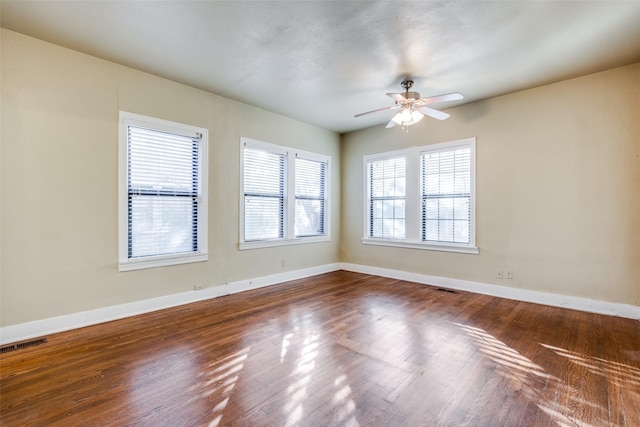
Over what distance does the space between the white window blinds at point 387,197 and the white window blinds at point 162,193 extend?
3324mm

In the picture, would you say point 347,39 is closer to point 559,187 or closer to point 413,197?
point 413,197

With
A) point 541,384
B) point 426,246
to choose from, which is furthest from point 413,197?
point 541,384

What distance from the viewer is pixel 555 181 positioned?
392cm

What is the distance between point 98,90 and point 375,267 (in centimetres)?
503

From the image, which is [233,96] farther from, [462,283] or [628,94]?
[628,94]

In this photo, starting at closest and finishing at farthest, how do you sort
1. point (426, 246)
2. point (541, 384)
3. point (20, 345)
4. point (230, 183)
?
1. point (541, 384)
2. point (20, 345)
3. point (230, 183)
4. point (426, 246)

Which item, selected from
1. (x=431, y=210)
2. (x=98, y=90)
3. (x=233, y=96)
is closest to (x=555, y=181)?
(x=431, y=210)

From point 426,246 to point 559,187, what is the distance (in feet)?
6.62

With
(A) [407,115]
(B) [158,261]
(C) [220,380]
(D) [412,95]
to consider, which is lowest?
(C) [220,380]

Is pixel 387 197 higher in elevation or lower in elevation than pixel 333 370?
higher

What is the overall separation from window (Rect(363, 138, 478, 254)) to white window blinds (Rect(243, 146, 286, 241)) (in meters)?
1.83

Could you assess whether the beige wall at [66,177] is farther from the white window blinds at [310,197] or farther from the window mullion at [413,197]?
the window mullion at [413,197]

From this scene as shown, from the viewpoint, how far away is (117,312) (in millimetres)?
3387

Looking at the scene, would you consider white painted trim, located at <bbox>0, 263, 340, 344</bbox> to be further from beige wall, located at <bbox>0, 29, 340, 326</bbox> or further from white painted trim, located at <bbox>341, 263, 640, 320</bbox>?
white painted trim, located at <bbox>341, 263, 640, 320</bbox>
